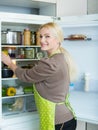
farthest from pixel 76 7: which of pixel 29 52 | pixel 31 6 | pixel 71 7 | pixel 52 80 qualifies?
pixel 52 80

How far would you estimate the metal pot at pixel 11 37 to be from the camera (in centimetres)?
230

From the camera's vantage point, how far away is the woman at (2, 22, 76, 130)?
68.3 inches

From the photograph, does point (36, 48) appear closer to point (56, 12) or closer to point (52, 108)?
point (56, 12)

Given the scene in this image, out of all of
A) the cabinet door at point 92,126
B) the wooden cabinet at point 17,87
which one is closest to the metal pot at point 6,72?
the wooden cabinet at point 17,87

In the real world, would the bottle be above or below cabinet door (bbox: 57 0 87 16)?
below

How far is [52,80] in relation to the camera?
68.6 inches

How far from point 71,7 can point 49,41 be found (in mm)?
830

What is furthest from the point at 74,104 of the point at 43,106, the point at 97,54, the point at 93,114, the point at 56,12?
the point at 56,12

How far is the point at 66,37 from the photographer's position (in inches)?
95.9

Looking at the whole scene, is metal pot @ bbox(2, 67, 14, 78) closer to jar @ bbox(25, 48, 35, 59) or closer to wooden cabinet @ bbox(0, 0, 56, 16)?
jar @ bbox(25, 48, 35, 59)

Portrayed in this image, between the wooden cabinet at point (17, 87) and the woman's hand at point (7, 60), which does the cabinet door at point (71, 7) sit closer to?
the wooden cabinet at point (17, 87)

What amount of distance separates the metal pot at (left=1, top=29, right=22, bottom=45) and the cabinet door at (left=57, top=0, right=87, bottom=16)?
1.28ft

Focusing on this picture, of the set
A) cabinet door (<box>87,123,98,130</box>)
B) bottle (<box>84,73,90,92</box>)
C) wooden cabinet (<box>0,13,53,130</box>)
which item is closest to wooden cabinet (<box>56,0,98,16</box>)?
wooden cabinet (<box>0,13,53,130</box>)

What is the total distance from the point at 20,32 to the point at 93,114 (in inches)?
35.5
